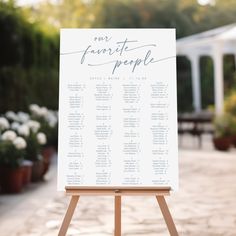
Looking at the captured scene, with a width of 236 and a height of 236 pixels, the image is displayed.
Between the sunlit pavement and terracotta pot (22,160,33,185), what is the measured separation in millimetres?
131

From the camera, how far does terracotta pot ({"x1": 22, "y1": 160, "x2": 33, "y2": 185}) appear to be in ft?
23.7

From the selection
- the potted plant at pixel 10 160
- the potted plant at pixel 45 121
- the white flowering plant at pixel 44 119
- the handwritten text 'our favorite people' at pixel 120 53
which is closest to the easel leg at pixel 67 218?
the handwritten text 'our favorite people' at pixel 120 53

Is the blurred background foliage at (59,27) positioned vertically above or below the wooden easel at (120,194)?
above

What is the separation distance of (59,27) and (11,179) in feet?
58.4

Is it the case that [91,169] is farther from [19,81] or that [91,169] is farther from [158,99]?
[19,81]

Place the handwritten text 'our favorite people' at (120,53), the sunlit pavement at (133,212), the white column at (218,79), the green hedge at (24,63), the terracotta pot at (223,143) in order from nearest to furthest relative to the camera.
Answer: the handwritten text 'our favorite people' at (120,53) < the sunlit pavement at (133,212) < the green hedge at (24,63) < the terracotta pot at (223,143) < the white column at (218,79)

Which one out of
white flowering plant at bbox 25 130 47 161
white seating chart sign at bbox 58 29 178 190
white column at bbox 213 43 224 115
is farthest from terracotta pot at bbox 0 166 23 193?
white column at bbox 213 43 224 115

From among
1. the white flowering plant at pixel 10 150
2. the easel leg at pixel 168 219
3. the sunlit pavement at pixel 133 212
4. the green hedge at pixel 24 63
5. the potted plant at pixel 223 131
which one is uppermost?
the green hedge at pixel 24 63

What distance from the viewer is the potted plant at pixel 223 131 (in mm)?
11648

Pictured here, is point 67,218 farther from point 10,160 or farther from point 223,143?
point 223,143

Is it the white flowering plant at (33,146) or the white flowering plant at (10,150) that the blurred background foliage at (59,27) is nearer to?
the white flowering plant at (33,146)

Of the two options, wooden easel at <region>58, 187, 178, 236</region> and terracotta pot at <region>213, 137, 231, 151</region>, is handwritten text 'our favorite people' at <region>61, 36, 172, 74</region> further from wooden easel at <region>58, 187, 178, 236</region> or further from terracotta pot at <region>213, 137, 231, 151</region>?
terracotta pot at <region>213, 137, 231, 151</region>

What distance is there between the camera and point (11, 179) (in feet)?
22.7

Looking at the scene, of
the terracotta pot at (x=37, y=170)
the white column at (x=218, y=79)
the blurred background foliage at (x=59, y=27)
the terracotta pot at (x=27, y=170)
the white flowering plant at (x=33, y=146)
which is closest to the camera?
the terracotta pot at (x=27, y=170)
